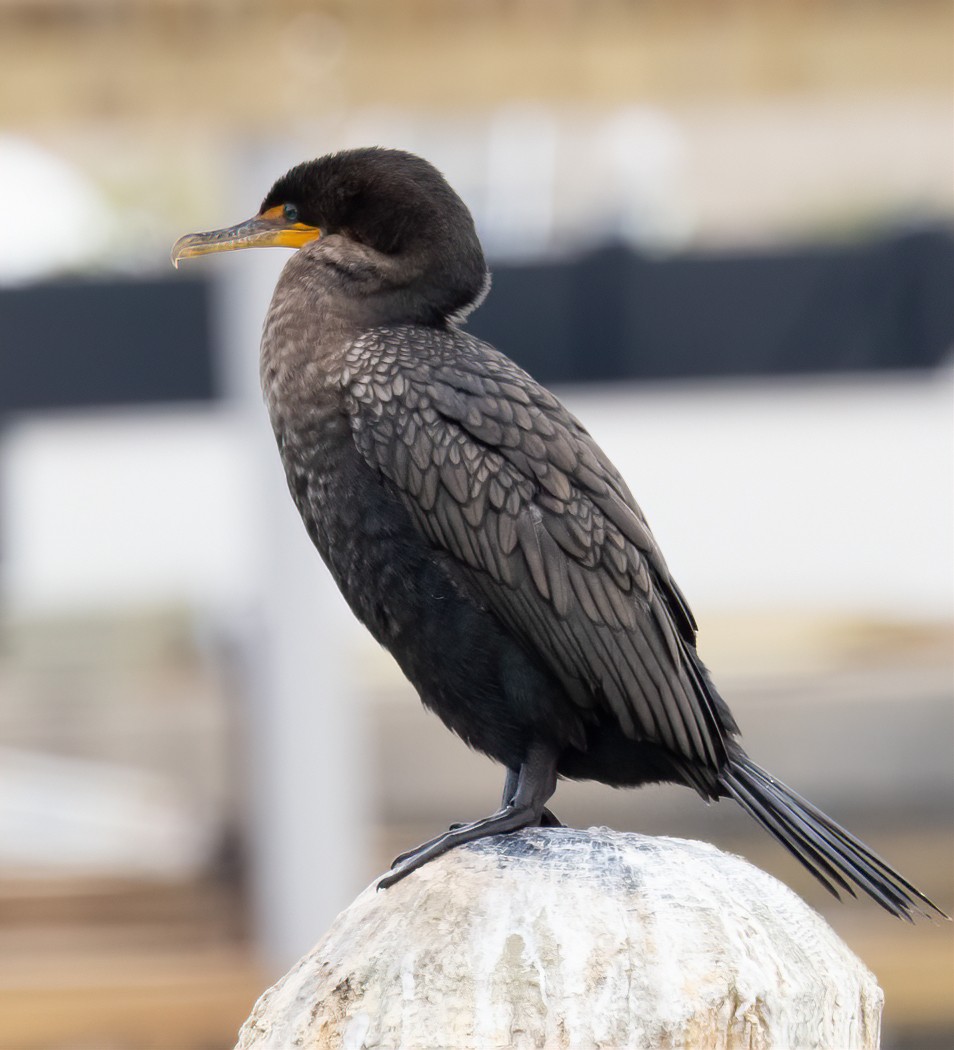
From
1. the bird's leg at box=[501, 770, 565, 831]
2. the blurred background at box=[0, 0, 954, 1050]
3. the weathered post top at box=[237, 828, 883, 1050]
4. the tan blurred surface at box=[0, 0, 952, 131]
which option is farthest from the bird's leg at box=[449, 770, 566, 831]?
the tan blurred surface at box=[0, 0, 952, 131]

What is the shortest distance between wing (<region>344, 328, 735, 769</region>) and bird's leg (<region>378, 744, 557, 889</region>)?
3.7 inches

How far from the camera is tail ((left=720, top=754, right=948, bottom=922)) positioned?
151cm

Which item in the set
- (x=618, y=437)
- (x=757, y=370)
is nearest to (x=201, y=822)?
(x=618, y=437)

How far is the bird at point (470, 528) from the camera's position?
1.57 metres

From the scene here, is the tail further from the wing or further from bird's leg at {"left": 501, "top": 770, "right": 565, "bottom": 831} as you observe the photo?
bird's leg at {"left": 501, "top": 770, "right": 565, "bottom": 831}

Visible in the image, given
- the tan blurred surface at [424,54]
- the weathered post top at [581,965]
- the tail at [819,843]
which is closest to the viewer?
the weathered post top at [581,965]

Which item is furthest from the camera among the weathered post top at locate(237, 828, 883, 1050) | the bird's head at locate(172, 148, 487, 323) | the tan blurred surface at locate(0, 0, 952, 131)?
the tan blurred surface at locate(0, 0, 952, 131)

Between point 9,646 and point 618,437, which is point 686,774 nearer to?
point 618,437

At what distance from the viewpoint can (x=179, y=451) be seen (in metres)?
4.75

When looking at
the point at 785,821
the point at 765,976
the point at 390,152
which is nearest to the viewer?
the point at 765,976

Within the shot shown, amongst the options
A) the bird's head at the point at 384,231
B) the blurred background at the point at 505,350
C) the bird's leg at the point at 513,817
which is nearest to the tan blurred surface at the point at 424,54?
the blurred background at the point at 505,350

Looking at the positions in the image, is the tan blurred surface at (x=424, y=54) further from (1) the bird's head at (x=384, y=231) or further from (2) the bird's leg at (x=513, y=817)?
(2) the bird's leg at (x=513, y=817)

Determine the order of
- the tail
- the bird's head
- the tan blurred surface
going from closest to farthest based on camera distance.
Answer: the tail
the bird's head
the tan blurred surface

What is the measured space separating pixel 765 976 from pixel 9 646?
456 centimetres
